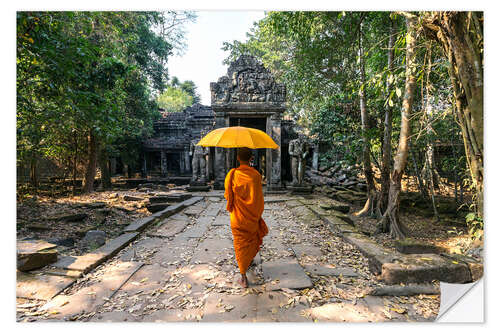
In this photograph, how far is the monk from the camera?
2.37m

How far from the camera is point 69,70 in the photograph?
375 cm

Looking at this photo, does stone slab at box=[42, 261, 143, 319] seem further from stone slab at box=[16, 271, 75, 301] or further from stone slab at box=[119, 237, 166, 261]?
stone slab at box=[119, 237, 166, 261]

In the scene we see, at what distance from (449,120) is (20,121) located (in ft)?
28.5

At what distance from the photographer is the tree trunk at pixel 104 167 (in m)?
10.2

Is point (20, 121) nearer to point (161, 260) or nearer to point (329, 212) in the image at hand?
point (161, 260)

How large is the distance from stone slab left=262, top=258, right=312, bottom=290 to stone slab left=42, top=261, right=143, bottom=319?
1.56 m

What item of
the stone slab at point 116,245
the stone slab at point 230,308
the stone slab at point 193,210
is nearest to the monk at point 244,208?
the stone slab at point 230,308

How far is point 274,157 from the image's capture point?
27.5 feet

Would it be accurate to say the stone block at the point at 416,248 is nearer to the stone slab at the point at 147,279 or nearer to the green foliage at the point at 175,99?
the stone slab at the point at 147,279

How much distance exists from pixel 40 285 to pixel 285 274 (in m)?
2.46

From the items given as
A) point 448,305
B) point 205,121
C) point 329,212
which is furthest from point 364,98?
point 205,121

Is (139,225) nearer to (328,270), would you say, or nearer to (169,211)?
(169,211)

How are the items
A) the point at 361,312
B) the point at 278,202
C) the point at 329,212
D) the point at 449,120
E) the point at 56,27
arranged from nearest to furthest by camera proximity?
the point at 361,312, the point at 56,27, the point at 329,212, the point at 449,120, the point at 278,202

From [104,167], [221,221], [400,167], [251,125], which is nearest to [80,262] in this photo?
[221,221]
